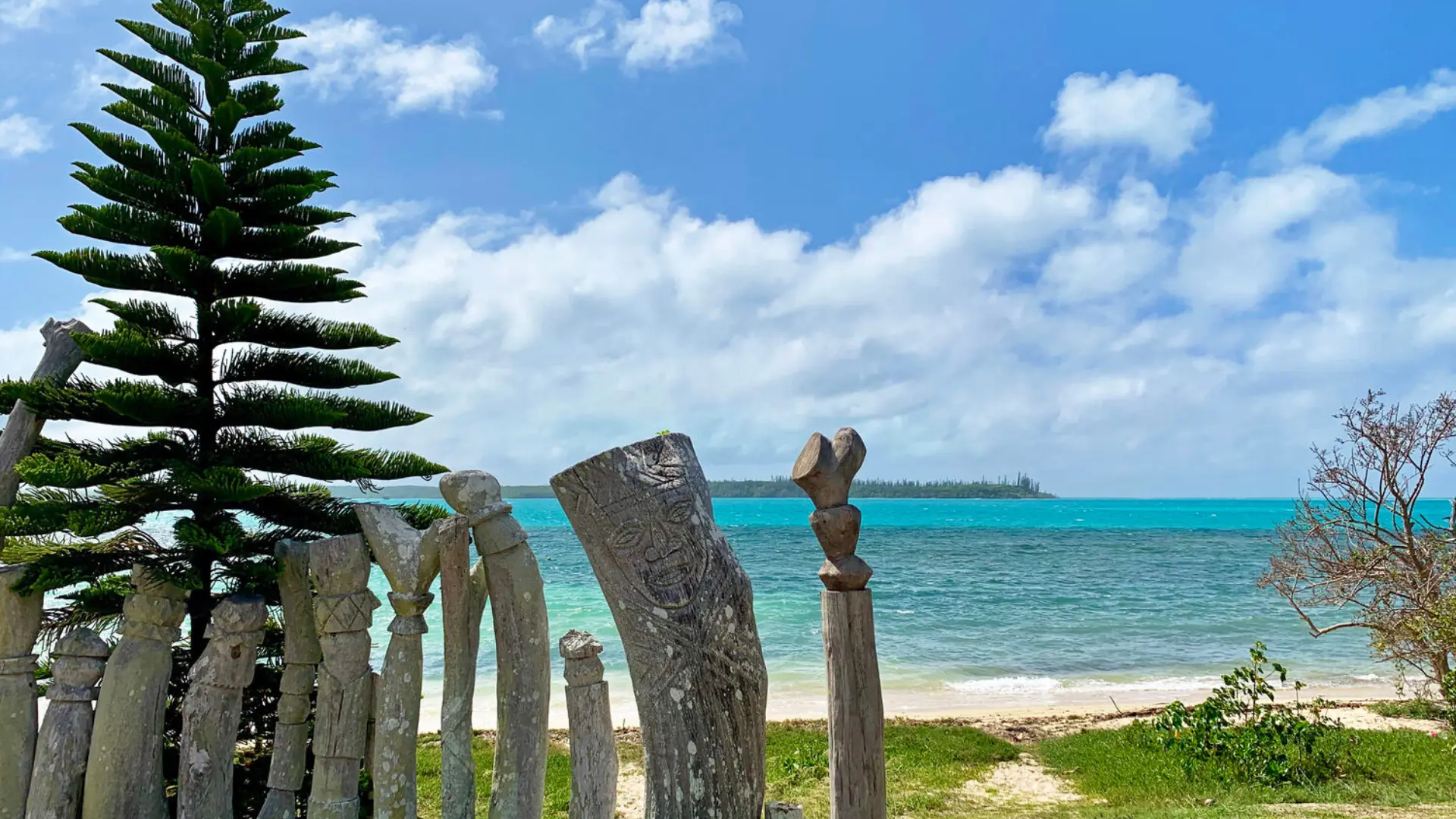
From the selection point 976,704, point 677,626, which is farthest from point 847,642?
point 976,704

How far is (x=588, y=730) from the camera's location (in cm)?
402

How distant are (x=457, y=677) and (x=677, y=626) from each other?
1.23 meters

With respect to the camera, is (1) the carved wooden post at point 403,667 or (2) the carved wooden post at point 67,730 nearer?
(1) the carved wooden post at point 403,667

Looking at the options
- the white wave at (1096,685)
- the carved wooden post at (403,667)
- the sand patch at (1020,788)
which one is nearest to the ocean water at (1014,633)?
the white wave at (1096,685)

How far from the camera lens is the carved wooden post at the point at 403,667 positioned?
4223mm

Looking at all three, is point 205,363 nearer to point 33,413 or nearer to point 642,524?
point 33,413

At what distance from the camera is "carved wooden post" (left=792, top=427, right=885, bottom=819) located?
393cm

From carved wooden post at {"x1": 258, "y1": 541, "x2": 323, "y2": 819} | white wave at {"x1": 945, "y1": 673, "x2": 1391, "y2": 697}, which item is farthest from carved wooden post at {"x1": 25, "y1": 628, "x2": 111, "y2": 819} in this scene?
white wave at {"x1": 945, "y1": 673, "x2": 1391, "y2": 697}

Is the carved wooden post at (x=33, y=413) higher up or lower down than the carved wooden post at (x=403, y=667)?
higher up

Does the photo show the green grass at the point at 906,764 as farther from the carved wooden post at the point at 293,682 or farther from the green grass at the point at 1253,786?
the carved wooden post at the point at 293,682

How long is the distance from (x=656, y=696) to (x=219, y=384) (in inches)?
136

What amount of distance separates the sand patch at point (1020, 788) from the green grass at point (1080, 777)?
15cm

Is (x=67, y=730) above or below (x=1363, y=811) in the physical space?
above

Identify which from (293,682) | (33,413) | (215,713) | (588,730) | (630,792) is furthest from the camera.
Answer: (630,792)
